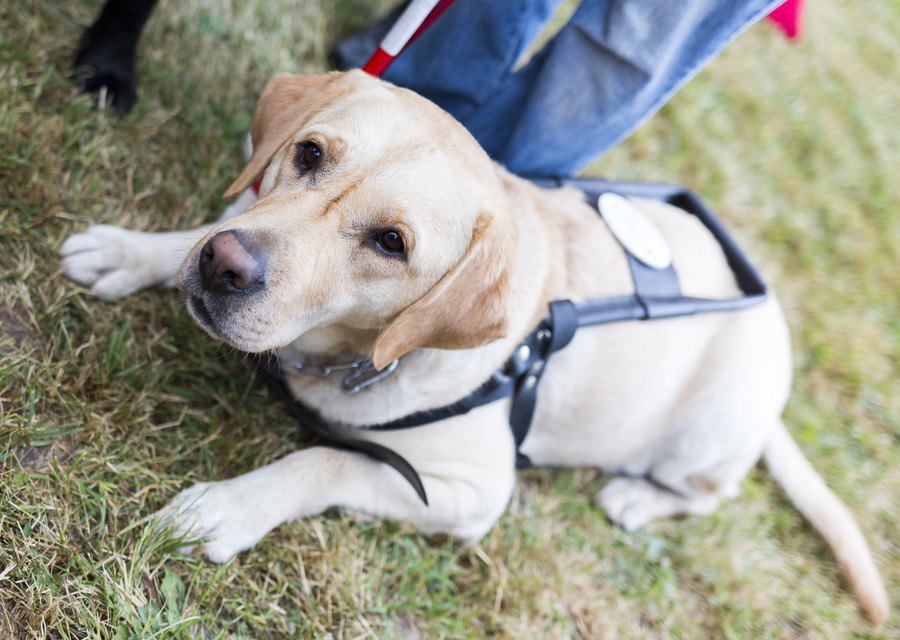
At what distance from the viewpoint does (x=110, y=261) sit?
2805 mm

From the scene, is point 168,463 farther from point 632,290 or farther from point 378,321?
point 632,290

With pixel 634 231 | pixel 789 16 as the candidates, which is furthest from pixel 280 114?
pixel 789 16

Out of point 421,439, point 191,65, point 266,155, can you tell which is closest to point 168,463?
point 421,439

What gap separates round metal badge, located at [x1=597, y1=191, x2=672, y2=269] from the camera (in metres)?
3.06

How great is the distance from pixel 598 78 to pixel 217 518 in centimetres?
257

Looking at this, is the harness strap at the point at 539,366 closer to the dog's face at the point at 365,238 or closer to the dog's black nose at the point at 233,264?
the dog's face at the point at 365,238

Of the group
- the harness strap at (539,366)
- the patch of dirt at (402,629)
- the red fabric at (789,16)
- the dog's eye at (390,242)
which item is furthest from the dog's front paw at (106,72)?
the red fabric at (789,16)

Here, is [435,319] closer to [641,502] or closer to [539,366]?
[539,366]

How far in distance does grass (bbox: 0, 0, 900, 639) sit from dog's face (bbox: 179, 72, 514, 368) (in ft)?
2.26

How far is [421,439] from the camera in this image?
2789mm

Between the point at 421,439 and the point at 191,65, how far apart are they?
2293mm

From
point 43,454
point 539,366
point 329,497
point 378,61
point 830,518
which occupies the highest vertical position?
point 378,61

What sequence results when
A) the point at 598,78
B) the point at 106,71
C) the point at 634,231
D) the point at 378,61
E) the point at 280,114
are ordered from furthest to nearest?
the point at 598,78, the point at 106,71, the point at 634,231, the point at 378,61, the point at 280,114

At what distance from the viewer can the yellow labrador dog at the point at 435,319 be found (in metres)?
2.23
